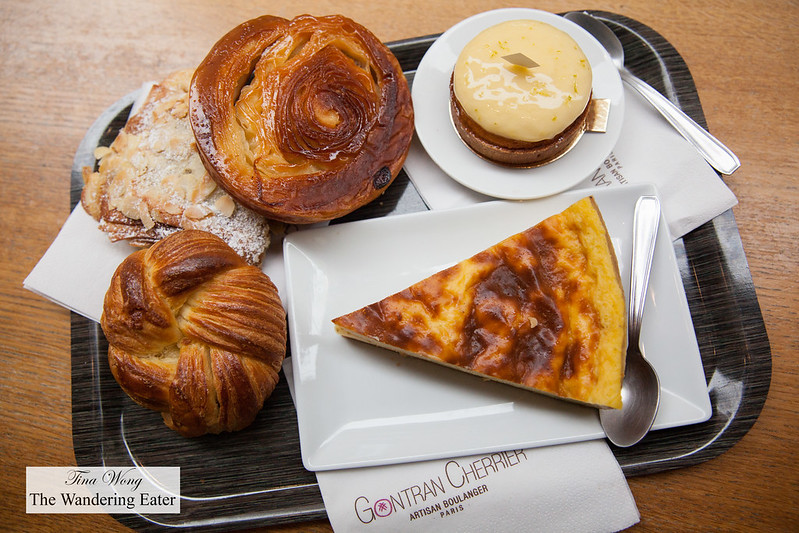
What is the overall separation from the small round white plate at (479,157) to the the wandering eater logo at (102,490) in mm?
1608

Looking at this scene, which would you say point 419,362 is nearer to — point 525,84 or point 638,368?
point 638,368

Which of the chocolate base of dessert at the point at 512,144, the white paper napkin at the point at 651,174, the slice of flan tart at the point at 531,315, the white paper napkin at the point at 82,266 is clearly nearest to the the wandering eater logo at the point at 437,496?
the slice of flan tart at the point at 531,315

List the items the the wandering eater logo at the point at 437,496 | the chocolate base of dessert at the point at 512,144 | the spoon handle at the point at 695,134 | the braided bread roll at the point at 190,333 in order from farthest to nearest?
the spoon handle at the point at 695,134 → the chocolate base of dessert at the point at 512,144 → the the wandering eater logo at the point at 437,496 → the braided bread roll at the point at 190,333

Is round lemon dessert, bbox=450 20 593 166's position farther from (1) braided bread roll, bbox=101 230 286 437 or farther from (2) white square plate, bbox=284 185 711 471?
(1) braided bread roll, bbox=101 230 286 437

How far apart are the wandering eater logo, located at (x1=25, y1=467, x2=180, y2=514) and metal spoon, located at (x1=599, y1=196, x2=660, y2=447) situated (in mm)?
1632

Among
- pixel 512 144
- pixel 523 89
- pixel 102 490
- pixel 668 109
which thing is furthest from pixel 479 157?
pixel 102 490

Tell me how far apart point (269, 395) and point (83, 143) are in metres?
1.38

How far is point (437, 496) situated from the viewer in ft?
6.20

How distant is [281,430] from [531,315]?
3.40 ft

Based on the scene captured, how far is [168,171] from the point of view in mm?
2012

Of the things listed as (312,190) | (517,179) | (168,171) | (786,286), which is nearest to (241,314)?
(312,190)

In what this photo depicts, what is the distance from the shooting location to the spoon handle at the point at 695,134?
2.09 meters

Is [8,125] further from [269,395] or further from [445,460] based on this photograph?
[445,460]

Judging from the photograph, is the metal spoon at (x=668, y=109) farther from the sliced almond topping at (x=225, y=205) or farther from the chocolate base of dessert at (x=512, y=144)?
the sliced almond topping at (x=225, y=205)
